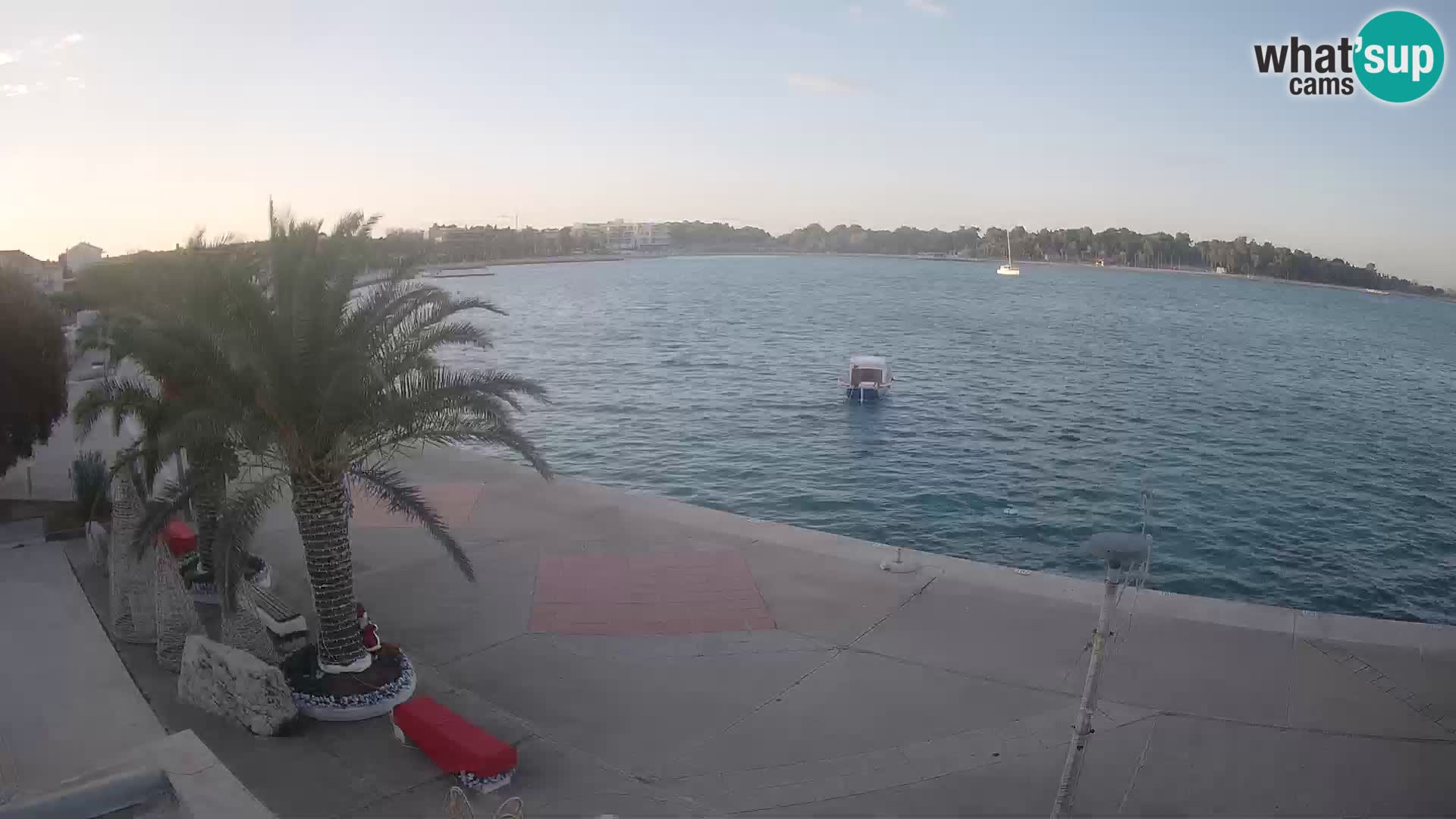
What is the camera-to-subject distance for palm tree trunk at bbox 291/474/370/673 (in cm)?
1077

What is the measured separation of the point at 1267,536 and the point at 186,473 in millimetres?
22619

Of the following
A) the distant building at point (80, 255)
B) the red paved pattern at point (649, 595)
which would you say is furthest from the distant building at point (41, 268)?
the red paved pattern at point (649, 595)

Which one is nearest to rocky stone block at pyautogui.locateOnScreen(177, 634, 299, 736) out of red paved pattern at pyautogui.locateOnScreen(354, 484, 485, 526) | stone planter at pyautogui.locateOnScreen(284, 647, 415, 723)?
stone planter at pyautogui.locateOnScreen(284, 647, 415, 723)

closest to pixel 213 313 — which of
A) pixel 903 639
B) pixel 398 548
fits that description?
pixel 398 548

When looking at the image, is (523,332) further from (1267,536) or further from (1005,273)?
(1005,273)

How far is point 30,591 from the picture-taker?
13.9 metres

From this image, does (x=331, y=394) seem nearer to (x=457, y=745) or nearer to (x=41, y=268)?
(x=457, y=745)

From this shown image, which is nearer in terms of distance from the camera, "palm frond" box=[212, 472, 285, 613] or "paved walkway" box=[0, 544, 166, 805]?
"paved walkway" box=[0, 544, 166, 805]

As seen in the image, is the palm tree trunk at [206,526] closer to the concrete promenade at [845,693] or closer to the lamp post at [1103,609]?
the concrete promenade at [845,693]

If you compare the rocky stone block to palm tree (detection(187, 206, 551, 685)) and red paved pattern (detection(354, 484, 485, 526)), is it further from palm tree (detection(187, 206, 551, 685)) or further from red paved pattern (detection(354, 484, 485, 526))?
red paved pattern (detection(354, 484, 485, 526))

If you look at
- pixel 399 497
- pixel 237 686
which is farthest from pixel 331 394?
pixel 237 686

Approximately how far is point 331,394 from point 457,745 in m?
3.69

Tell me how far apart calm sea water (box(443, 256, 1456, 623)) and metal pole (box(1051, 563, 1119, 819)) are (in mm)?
12866

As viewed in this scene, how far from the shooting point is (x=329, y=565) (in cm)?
1082
